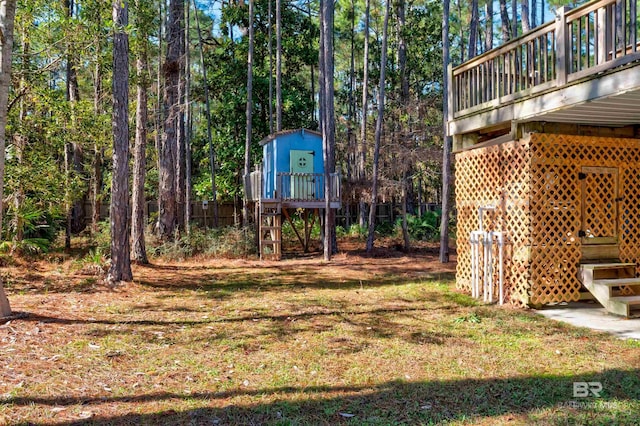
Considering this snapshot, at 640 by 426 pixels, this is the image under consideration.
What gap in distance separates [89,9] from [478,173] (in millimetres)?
7115

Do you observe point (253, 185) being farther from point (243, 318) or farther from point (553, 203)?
point (553, 203)

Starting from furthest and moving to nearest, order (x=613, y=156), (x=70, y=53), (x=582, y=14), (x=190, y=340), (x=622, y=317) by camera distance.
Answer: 1. (x=70, y=53)
2. (x=613, y=156)
3. (x=622, y=317)
4. (x=582, y=14)
5. (x=190, y=340)

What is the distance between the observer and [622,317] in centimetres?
641

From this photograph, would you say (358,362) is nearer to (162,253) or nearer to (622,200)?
(622,200)

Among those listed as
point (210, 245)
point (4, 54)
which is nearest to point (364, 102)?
point (210, 245)

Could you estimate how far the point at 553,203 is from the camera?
7.17 meters

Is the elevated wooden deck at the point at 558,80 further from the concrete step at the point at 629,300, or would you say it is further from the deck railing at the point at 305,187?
the deck railing at the point at 305,187

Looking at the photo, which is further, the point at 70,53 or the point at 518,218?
the point at 70,53

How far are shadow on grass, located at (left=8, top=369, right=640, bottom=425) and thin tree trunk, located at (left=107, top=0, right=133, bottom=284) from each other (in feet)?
18.2

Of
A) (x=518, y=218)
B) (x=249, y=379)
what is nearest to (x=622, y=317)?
(x=518, y=218)

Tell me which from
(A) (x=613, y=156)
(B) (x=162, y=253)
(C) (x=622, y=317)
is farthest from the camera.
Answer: (B) (x=162, y=253)

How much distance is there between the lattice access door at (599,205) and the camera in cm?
739

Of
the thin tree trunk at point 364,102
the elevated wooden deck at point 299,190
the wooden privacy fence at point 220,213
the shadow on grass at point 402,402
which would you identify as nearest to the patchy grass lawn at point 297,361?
the shadow on grass at point 402,402

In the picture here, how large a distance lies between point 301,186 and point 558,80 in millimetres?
10107
